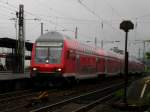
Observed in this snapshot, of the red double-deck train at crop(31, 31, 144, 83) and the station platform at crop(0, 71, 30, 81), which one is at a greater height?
the red double-deck train at crop(31, 31, 144, 83)

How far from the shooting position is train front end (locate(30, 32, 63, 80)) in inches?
947

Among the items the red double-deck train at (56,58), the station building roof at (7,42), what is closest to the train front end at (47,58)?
the red double-deck train at (56,58)

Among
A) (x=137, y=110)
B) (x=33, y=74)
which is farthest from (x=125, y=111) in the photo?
(x=33, y=74)

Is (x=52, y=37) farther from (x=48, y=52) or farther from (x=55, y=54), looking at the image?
(x=55, y=54)

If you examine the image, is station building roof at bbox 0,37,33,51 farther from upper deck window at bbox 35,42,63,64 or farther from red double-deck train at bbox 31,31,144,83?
upper deck window at bbox 35,42,63,64

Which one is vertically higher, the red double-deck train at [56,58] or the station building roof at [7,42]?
the station building roof at [7,42]

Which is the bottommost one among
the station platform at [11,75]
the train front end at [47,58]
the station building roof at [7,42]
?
the station platform at [11,75]

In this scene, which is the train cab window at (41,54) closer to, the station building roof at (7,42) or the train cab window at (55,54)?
the train cab window at (55,54)

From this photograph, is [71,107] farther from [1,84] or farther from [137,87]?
[1,84]

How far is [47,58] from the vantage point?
24.6 meters

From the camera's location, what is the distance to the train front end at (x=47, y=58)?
947 inches

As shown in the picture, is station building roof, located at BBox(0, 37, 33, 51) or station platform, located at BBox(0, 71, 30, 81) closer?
station platform, located at BBox(0, 71, 30, 81)

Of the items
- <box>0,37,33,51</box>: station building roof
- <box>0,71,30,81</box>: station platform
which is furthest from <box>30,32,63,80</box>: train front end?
<box>0,37,33,51</box>: station building roof

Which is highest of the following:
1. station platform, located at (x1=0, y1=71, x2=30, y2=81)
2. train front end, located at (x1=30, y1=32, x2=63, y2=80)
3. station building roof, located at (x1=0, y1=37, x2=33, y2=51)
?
station building roof, located at (x1=0, y1=37, x2=33, y2=51)
